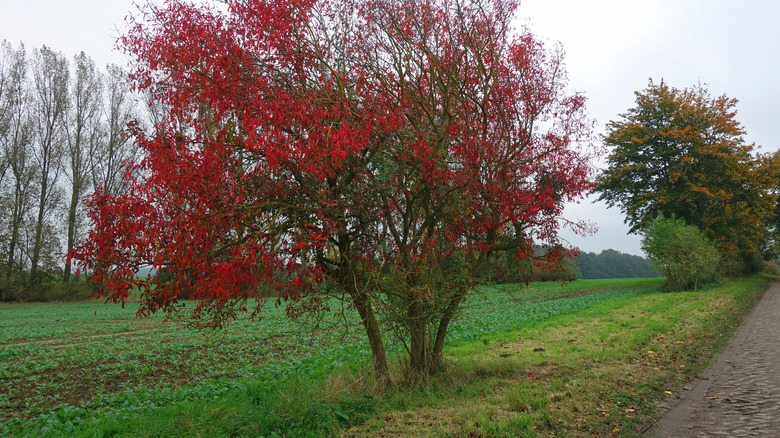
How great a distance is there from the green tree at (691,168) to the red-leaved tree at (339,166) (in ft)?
93.7

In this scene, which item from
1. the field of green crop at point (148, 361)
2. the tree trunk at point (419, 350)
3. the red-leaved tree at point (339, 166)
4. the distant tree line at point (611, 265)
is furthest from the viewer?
the distant tree line at point (611, 265)

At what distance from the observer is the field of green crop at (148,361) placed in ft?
24.8

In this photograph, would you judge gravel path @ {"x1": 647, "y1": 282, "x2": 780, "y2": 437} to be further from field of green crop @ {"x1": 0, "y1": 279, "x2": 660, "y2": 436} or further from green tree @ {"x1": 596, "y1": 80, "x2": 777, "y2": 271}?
green tree @ {"x1": 596, "y1": 80, "x2": 777, "y2": 271}

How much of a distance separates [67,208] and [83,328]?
2016 cm

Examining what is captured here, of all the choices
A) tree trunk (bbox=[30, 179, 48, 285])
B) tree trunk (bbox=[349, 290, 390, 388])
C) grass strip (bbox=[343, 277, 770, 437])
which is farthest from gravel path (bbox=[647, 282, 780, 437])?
tree trunk (bbox=[30, 179, 48, 285])

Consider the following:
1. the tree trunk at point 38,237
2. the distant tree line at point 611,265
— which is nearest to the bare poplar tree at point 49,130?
the tree trunk at point 38,237

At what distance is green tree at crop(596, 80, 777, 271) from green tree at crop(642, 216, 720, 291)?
5076 mm

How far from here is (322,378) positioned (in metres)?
8.98

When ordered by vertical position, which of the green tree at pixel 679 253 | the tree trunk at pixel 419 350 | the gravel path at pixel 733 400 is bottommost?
the gravel path at pixel 733 400

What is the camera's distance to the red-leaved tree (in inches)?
182

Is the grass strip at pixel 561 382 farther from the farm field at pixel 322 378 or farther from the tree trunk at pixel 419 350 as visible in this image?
the tree trunk at pixel 419 350

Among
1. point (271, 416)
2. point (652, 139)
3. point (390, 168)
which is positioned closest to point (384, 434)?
point (271, 416)

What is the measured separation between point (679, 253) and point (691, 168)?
10.2 m

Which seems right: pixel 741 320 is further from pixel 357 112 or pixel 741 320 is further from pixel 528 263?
pixel 357 112
